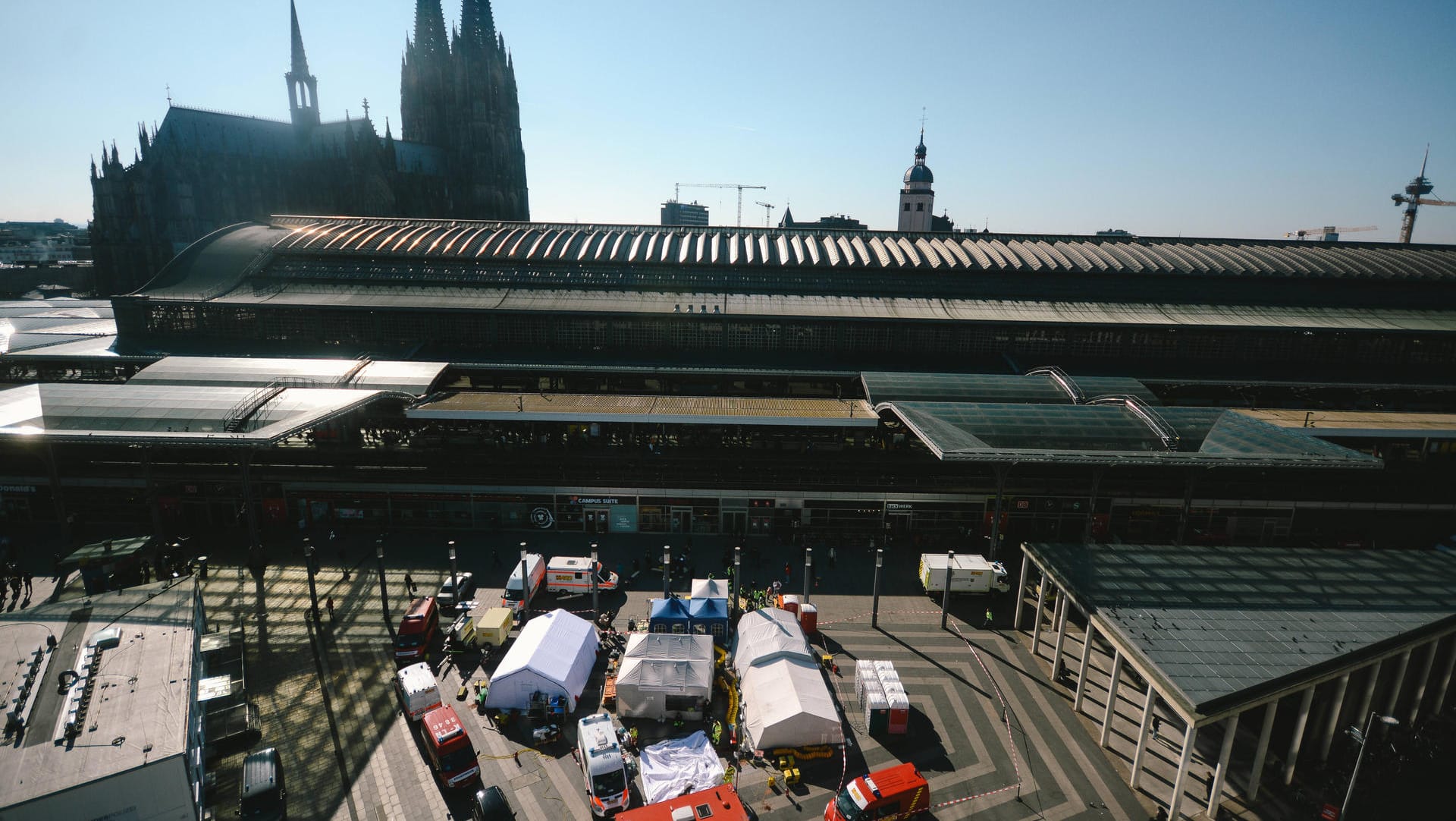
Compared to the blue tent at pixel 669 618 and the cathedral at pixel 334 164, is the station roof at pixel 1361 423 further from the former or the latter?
the cathedral at pixel 334 164

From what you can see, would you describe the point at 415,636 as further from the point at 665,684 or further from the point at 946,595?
the point at 946,595

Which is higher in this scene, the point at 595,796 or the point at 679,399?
the point at 679,399

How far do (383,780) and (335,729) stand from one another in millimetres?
4345

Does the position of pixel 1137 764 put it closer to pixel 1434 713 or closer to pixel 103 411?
pixel 1434 713

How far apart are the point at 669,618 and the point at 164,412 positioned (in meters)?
31.8

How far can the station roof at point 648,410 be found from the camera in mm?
44438

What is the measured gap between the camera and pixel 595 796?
77.4 ft

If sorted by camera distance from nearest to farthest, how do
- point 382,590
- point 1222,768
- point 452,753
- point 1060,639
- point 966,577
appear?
point 1222,768, point 452,753, point 1060,639, point 382,590, point 966,577

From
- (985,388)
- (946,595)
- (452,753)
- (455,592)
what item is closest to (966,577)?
(946,595)

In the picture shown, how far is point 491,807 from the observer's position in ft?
73.7

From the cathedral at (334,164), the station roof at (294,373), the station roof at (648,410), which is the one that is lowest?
the station roof at (648,410)

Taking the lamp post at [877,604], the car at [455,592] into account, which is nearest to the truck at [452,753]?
the car at [455,592]

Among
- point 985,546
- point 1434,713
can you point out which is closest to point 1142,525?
point 985,546

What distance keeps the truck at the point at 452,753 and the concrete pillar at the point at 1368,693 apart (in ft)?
115
